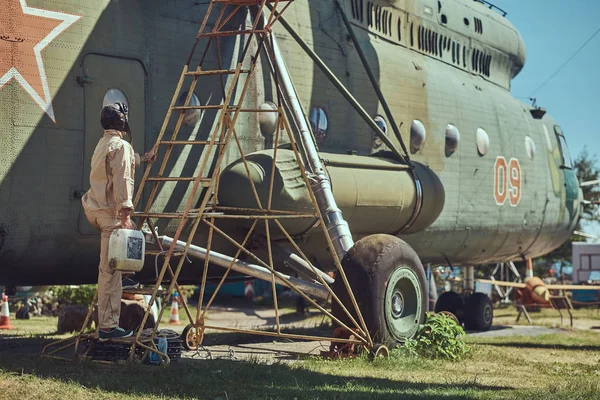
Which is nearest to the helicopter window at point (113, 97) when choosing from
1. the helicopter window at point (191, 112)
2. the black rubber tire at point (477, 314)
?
the helicopter window at point (191, 112)

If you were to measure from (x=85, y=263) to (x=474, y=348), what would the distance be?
5159 mm

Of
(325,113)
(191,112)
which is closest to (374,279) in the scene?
(191,112)

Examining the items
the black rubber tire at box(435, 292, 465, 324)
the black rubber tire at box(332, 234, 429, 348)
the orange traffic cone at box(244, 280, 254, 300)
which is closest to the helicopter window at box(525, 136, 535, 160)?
the black rubber tire at box(435, 292, 465, 324)

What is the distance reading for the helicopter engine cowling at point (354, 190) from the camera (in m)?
10.2

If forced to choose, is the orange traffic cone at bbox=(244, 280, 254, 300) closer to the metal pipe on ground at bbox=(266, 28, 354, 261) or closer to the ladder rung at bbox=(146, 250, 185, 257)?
the metal pipe on ground at bbox=(266, 28, 354, 261)

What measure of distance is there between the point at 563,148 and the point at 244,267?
1171cm

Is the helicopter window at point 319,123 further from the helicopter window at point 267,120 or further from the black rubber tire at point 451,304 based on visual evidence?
the black rubber tire at point 451,304

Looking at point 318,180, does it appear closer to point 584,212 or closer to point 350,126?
point 350,126

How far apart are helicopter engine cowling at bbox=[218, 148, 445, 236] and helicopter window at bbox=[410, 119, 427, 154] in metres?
1.38

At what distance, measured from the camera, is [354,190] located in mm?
11203

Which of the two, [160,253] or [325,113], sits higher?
[325,113]

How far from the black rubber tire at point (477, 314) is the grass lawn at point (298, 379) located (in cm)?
616

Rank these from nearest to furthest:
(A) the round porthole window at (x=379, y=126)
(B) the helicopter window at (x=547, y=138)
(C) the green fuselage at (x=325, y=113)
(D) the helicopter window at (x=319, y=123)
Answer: (C) the green fuselage at (x=325, y=113) → (D) the helicopter window at (x=319, y=123) → (A) the round porthole window at (x=379, y=126) → (B) the helicopter window at (x=547, y=138)

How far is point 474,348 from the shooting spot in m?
11.4
